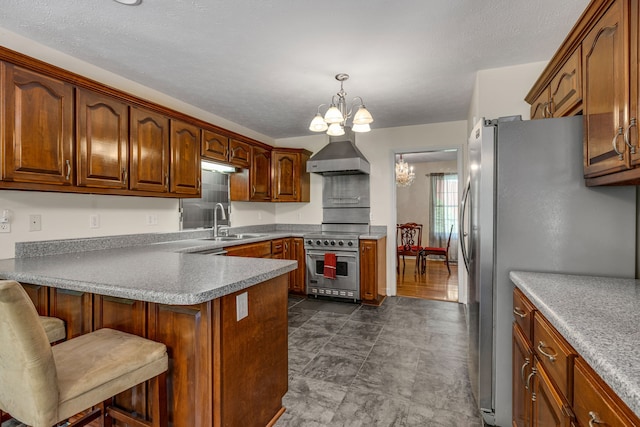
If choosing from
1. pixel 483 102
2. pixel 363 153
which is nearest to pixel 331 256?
pixel 363 153

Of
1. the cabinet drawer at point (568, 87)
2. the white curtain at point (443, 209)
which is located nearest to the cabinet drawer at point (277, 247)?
the cabinet drawer at point (568, 87)

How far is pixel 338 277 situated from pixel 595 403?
11.0 feet

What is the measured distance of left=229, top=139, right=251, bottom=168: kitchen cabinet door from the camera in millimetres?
3693

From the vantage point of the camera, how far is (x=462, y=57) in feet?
7.88

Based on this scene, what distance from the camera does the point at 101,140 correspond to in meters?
2.28

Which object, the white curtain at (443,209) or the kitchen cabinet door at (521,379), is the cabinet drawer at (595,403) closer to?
the kitchen cabinet door at (521,379)

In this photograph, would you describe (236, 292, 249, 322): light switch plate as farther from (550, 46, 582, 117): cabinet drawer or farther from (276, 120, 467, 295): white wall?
(276, 120, 467, 295): white wall

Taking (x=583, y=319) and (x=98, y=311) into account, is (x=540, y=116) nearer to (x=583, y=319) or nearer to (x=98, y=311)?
(x=583, y=319)

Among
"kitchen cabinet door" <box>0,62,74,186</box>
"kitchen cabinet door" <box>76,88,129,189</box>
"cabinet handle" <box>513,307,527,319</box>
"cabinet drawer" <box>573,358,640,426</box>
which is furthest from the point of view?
"kitchen cabinet door" <box>76,88,129,189</box>

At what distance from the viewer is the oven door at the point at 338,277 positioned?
4023 mm

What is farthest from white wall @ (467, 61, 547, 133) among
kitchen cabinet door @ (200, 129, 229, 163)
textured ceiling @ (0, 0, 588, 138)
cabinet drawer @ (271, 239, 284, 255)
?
cabinet drawer @ (271, 239, 284, 255)

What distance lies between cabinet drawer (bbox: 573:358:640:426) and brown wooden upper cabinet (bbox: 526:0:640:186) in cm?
78

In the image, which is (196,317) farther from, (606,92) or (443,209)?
(443,209)

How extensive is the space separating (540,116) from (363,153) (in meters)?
2.58
